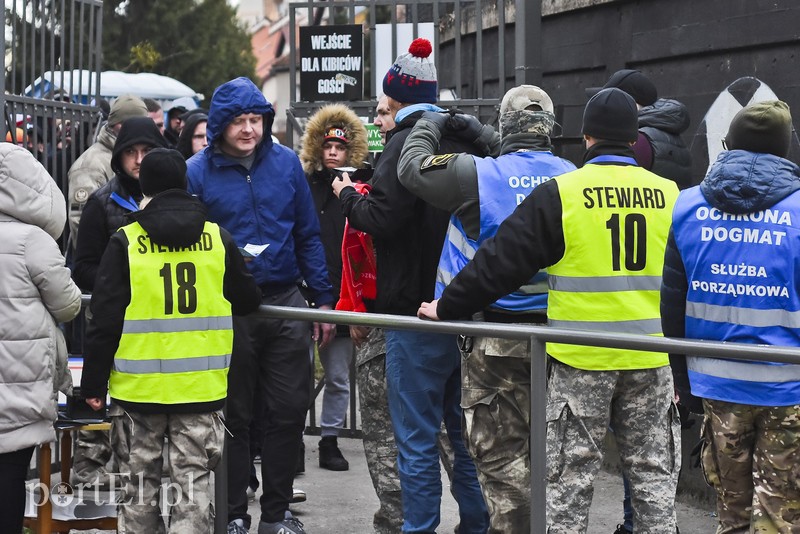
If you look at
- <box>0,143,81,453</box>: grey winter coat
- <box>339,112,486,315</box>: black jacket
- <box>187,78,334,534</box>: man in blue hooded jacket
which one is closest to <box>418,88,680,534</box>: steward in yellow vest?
<box>339,112,486,315</box>: black jacket

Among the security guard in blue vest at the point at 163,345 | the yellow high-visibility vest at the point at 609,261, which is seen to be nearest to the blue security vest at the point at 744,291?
the yellow high-visibility vest at the point at 609,261

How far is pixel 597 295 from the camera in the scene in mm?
4586

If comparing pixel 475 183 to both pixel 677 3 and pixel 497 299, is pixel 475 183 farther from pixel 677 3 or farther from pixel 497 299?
pixel 677 3

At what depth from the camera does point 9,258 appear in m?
5.06

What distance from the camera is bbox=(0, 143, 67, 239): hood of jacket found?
5.13 meters

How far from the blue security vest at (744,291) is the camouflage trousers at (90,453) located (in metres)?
3.23

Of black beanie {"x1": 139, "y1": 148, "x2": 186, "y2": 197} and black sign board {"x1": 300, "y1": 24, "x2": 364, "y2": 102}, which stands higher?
black sign board {"x1": 300, "y1": 24, "x2": 364, "y2": 102}

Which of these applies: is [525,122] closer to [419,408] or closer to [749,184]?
[749,184]

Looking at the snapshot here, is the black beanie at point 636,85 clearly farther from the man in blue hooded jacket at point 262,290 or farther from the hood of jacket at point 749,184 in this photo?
the hood of jacket at point 749,184

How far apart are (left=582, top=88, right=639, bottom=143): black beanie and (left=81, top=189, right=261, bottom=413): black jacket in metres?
1.54

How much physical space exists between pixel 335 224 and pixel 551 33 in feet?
7.47

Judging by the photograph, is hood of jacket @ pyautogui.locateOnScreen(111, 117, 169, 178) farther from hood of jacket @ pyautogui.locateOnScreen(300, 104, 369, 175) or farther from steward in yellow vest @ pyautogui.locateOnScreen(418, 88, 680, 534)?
steward in yellow vest @ pyautogui.locateOnScreen(418, 88, 680, 534)

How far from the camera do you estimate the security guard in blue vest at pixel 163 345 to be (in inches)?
194

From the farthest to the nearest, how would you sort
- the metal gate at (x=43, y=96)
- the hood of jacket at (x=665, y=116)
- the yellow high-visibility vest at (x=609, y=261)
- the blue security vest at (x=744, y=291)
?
the metal gate at (x=43, y=96), the hood of jacket at (x=665, y=116), the yellow high-visibility vest at (x=609, y=261), the blue security vest at (x=744, y=291)
